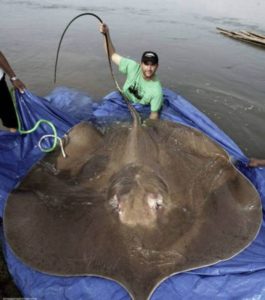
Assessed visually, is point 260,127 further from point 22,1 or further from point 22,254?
point 22,1

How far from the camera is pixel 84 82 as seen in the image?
7.78m

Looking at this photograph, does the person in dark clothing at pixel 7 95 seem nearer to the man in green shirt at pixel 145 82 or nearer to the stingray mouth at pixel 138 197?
the man in green shirt at pixel 145 82

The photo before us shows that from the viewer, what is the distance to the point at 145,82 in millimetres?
5023

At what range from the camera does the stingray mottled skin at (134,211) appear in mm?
2400

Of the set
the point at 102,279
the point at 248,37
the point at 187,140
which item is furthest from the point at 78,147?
the point at 248,37

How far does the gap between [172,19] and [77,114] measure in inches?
505

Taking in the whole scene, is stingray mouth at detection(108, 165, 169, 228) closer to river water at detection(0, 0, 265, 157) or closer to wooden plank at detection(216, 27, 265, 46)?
river water at detection(0, 0, 265, 157)

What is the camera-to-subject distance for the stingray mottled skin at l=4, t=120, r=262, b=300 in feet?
7.88

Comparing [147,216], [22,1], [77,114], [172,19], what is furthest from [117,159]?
[22,1]

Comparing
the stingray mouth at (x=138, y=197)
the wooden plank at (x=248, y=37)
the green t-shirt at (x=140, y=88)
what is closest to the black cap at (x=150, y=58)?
the green t-shirt at (x=140, y=88)

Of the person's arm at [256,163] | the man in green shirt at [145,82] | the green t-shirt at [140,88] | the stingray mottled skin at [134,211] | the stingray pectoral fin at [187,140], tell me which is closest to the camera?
the stingray mottled skin at [134,211]

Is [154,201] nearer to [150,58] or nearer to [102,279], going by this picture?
[102,279]

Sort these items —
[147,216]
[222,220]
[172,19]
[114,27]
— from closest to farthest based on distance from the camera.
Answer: [147,216] → [222,220] → [114,27] → [172,19]

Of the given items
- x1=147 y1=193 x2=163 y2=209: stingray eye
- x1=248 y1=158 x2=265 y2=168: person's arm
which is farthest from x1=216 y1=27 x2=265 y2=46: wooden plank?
x1=147 y1=193 x2=163 y2=209: stingray eye
